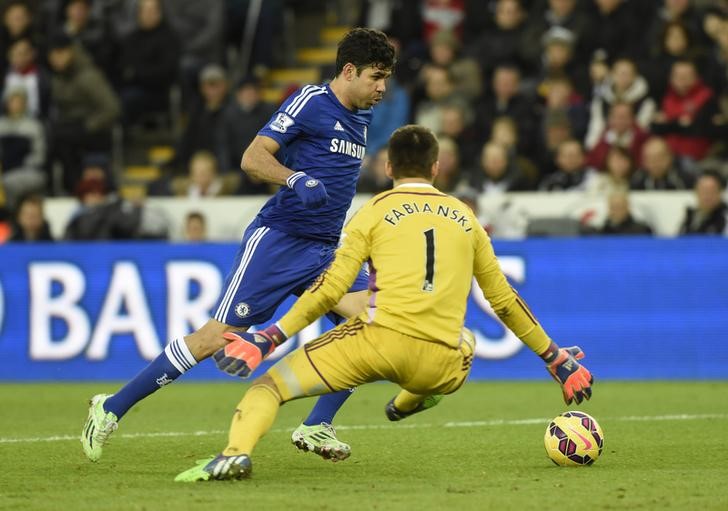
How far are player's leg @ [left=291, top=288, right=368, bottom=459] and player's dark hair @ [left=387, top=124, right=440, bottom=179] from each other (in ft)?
3.07

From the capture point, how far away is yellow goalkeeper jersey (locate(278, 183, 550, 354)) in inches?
265

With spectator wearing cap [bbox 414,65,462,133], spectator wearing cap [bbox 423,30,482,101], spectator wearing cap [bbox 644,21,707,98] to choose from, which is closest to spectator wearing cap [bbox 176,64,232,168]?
spectator wearing cap [bbox 414,65,462,133]

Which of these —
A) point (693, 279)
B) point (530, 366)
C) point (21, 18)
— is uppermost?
point (21, 18)

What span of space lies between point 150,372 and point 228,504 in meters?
1.86

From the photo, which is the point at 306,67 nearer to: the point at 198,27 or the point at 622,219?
the point at 198,27

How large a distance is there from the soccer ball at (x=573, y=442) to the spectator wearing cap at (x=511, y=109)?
8.89 m

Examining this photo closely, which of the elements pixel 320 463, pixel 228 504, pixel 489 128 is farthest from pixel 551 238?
pixel 228 504

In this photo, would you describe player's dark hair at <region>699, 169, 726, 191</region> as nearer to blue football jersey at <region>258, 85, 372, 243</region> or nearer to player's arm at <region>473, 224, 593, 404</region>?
blue football jersey at <region>258, 85, 372, 243</region>

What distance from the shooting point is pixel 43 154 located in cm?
1791

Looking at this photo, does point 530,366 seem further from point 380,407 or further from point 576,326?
point 380,407

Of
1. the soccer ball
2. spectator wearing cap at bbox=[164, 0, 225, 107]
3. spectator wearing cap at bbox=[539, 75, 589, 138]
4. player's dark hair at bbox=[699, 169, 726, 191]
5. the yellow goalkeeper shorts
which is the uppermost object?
spectator wearing cap at bbox=[164, 0, 225, 107]

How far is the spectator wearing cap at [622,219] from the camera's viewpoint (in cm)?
1423

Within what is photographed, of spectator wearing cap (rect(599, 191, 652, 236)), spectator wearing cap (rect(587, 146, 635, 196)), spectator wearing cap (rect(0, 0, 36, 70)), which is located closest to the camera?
spectator wearing cap (rect(599, 191, 652, 236))

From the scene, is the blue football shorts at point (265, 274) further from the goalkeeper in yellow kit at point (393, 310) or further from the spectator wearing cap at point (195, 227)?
the spectator wearing cap at point (195, 227)
